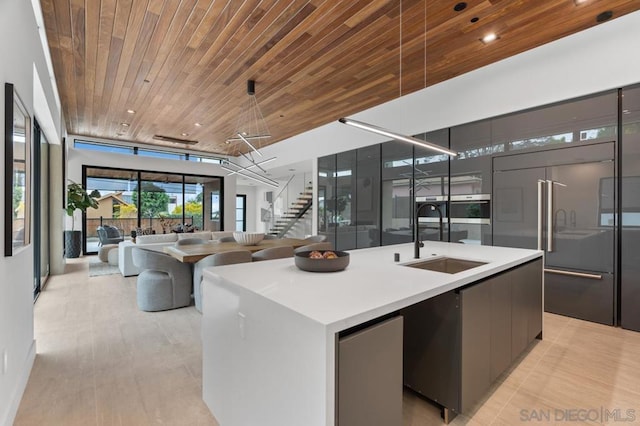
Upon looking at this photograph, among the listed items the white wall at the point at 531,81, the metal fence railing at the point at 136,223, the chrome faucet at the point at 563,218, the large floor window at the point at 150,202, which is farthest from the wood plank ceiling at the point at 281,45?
the metal fence railing at the point at 136,223

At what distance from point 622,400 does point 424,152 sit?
141 inches

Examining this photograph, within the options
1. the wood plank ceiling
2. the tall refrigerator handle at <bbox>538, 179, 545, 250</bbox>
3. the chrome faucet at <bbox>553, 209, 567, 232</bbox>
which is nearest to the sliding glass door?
the wood plank ceiling

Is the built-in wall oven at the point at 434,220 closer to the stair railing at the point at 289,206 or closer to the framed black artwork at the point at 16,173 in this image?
the framed black artwork at the point at 16,173

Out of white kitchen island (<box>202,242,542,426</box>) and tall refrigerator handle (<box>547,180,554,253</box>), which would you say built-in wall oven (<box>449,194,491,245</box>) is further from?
white kitchen island (<box>202,242,542,426</box>)

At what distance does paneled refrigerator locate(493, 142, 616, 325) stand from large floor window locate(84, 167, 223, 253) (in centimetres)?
740

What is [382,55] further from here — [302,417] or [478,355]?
[302,417]

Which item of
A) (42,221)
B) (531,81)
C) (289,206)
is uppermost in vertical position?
(531,81)

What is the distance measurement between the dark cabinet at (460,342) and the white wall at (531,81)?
2.62m

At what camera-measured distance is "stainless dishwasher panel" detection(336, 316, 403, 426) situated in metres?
1.09

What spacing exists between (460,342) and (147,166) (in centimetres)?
969

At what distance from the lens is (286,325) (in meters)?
1.17

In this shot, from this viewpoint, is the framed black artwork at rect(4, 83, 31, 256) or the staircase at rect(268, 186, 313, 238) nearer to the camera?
the framed black artwork at rect(4, 83, 31, 256)

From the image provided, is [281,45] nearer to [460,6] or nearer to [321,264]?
[460,6]

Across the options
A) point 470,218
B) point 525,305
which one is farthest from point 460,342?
point 470,218
